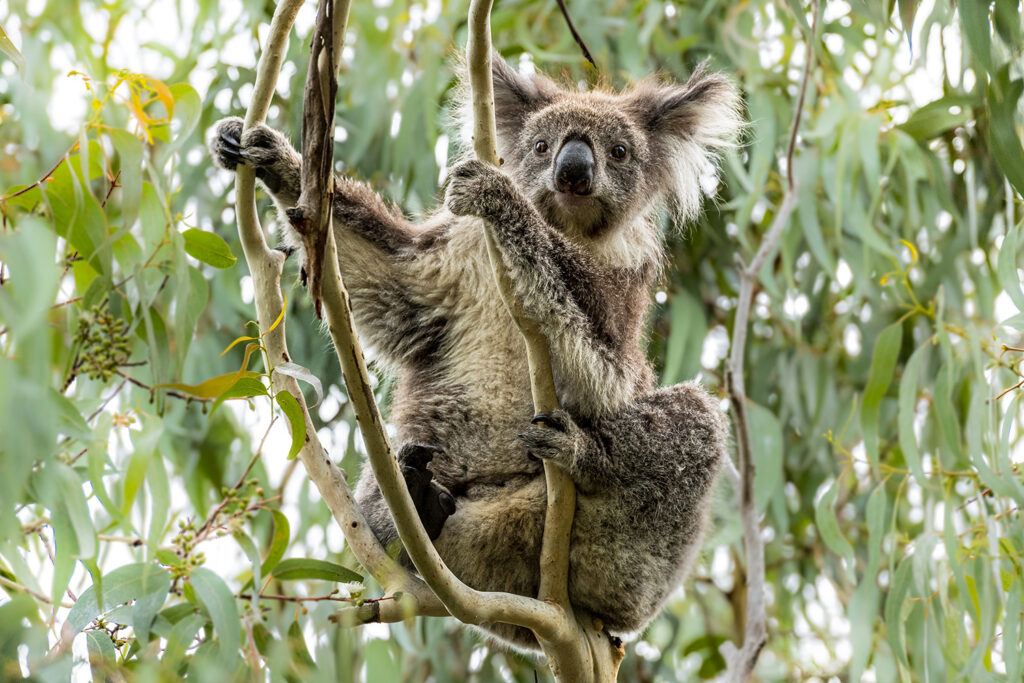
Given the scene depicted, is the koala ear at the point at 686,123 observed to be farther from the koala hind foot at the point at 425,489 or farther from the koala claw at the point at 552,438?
the koala hind foot at the point at 425,489

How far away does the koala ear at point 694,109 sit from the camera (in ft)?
12.5

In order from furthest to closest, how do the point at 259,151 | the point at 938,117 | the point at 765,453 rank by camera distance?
the point at 938,117 → the point at 765,453 → the point at 259,151

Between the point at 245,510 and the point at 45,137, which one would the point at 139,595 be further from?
the point at 45,137

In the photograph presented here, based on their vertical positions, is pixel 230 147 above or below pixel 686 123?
below

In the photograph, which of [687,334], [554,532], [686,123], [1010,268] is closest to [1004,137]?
[1010,268]

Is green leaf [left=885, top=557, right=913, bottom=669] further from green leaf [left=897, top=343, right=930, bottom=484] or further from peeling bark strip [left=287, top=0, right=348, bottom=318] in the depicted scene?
peeling bark strip [left=287, top=0, right=348, bottom=318]

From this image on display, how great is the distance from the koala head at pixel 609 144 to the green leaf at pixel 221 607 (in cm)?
154

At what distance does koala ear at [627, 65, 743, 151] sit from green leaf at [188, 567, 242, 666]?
2.24m

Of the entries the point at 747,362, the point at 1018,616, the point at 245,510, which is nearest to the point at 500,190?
the point at 245,510

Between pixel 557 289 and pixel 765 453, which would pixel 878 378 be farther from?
pixel 557 289

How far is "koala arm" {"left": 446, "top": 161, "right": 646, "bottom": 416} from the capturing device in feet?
8.75

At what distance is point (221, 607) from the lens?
Answer: 245cm

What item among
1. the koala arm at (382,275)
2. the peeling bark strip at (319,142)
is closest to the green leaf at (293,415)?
the peeling bark strip at (319,142)

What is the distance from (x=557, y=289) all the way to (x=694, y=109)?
135 cm
